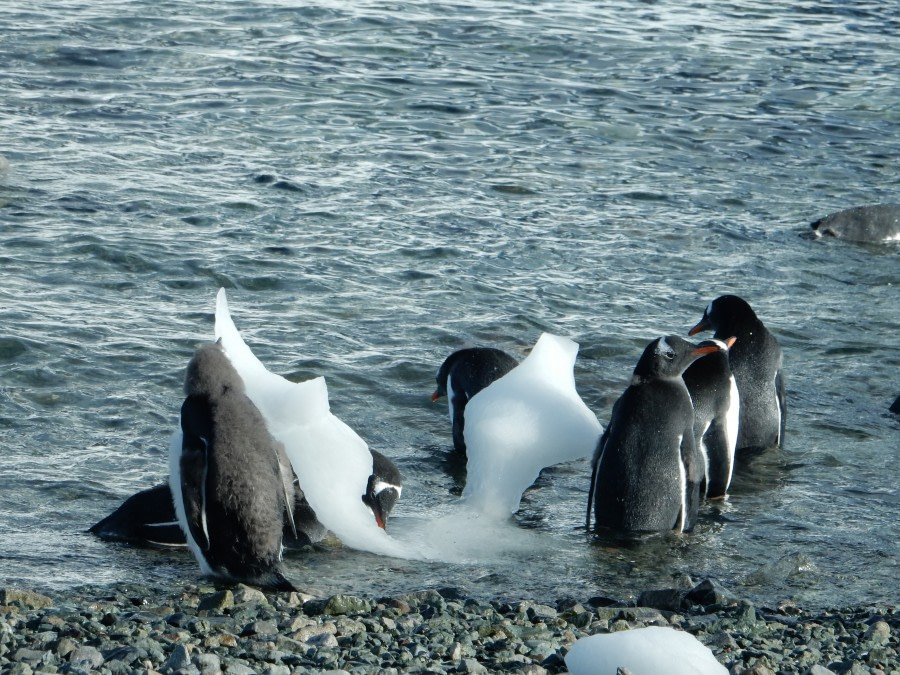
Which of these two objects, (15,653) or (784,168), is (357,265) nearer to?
(784,168)

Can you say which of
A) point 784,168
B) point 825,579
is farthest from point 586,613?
point 784,168

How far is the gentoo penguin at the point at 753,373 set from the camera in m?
7.43

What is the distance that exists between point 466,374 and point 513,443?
78 cm

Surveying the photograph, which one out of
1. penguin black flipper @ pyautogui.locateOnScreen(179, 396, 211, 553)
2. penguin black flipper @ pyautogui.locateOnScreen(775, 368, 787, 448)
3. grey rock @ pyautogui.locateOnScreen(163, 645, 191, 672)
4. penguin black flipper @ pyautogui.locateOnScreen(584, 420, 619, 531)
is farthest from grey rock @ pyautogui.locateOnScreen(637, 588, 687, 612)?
penguin black flipper @ pyautogui.locateOnScreen(775, 368, 787, 448)

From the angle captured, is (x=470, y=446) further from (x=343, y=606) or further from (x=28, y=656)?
(x=28, y=656)

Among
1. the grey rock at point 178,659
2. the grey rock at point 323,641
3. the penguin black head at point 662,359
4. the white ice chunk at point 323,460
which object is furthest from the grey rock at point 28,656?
the penguin black head at point 662,359

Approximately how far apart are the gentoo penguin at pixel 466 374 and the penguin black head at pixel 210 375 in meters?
1.87

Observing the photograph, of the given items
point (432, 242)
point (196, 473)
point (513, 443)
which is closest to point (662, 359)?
point (513, 443)

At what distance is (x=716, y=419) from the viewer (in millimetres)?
6840

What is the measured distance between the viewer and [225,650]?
4270 mm

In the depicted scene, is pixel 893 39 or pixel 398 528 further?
pixel 893 39

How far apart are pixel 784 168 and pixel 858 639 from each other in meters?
8.66

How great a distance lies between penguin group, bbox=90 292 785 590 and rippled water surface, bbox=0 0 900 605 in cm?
16

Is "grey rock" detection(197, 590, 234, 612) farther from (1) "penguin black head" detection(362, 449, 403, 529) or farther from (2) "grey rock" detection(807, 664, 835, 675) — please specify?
(2) "grey rock" detection(807, 664, 835, 675)
